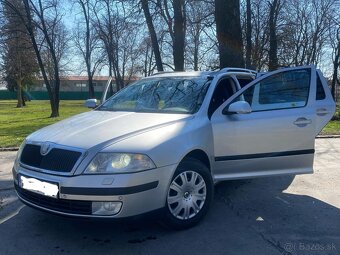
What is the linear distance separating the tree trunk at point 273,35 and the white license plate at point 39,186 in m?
19.0

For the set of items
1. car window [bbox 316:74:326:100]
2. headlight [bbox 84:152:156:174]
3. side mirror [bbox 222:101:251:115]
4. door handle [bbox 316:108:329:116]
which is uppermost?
car window [bbox 316:74:326:100]

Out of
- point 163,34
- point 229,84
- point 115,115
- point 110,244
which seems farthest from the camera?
point 163,34

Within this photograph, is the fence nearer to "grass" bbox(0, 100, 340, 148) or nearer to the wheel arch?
"grass" bbox(0, 100, 340, 148)

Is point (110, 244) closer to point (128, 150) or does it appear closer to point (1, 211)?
point (128, 150)

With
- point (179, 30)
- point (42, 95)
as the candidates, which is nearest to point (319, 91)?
point (179, 30)

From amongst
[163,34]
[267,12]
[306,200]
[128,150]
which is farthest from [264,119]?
[267,12]

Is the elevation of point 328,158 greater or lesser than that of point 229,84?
lesser

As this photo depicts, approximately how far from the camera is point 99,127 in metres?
4.38

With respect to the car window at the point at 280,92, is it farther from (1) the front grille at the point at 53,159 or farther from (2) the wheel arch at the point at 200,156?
(1) the front grille at the point at 53,159

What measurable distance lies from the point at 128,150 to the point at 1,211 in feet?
7.69

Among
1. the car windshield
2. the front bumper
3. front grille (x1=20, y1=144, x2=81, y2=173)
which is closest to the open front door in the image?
the car windshield

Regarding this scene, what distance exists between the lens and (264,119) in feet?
16.9

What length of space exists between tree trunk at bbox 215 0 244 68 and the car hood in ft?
20.9

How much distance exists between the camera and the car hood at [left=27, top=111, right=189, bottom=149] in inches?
159
